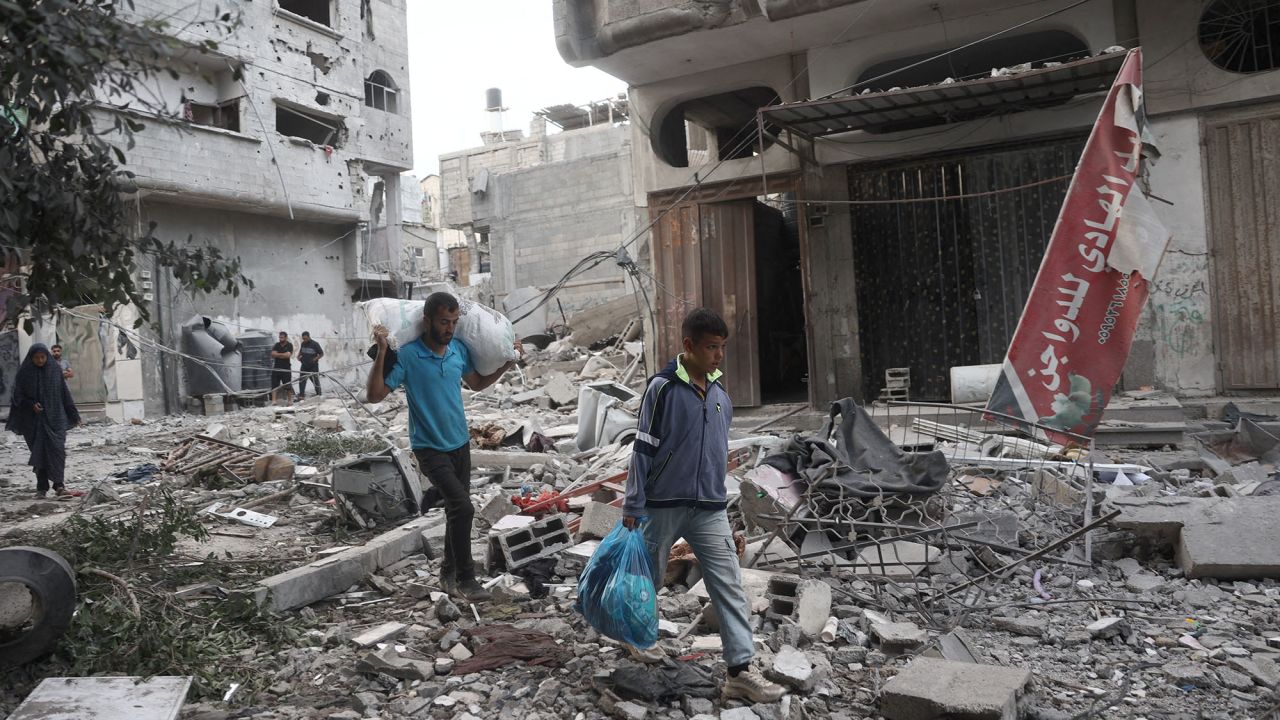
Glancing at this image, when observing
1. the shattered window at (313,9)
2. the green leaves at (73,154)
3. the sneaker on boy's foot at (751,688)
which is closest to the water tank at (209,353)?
the shattered window at (313,9)

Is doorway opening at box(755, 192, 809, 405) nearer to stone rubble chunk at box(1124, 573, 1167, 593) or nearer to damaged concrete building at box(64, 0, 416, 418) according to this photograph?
stone rubble chunk at box(1124, 573, 1167, 593)

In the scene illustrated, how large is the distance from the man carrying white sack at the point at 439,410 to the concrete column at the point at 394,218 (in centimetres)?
2292

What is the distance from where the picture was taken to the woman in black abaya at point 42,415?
8.97 meters

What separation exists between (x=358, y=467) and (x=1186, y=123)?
895cm

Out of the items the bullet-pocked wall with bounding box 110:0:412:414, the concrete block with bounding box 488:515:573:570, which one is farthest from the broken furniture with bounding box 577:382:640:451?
the bullet-pocked wall with bounding box 110:0:412:414

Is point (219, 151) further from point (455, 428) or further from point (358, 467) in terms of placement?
point (455, 428)

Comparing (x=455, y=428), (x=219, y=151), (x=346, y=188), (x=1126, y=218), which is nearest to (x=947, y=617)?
(x=455, y=428)

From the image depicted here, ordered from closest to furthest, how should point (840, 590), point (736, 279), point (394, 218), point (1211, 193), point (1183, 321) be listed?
point (840, 590), point (1211, 193), point (1183, 321), point (736, 279), point (394, 218)

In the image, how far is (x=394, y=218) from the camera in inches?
1073

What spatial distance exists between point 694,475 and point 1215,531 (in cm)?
341

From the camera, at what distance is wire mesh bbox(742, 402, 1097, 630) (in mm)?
4760

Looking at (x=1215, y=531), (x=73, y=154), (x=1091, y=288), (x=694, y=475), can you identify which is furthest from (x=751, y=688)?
(x=1091, y=288)

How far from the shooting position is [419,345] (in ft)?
16.0

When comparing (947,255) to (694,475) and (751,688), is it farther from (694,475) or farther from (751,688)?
(751,688)
